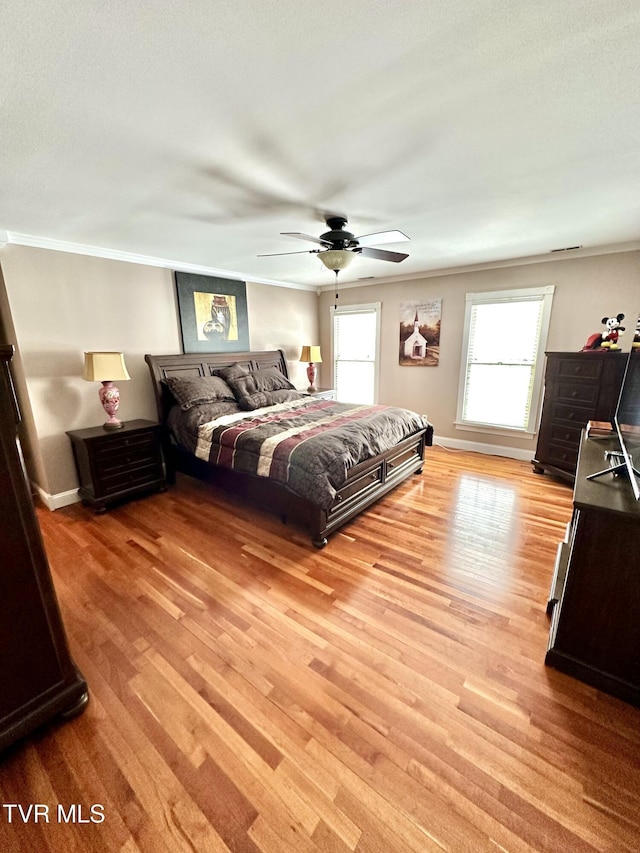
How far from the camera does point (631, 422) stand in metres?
1.88

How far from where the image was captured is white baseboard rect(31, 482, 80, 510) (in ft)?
10.5

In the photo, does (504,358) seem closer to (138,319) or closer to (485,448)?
(485,448)

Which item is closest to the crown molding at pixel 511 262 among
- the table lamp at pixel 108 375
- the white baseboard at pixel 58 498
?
the table lamp at pixel 108 375

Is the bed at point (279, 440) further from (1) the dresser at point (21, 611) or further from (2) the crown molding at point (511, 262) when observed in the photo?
(2) the crown molding at point (511, 262)

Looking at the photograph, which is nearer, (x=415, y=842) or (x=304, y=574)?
(x=415, y=842)

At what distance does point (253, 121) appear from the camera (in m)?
1.43

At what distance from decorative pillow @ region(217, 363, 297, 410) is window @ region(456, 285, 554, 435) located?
2401mm

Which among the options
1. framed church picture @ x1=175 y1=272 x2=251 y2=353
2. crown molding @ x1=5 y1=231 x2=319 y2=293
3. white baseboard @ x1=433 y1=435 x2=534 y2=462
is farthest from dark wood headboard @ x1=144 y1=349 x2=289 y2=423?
white baseboard @ x1=433 y1=435 x2=534 y2=462

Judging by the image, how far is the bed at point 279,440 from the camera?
259cm

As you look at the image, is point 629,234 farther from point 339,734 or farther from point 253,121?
point 339,734

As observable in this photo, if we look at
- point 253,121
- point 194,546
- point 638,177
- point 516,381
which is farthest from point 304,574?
point 516,381

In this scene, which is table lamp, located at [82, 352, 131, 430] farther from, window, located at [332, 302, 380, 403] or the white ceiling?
window, located at [332, 302, 380, 403]

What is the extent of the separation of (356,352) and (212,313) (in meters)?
2.38

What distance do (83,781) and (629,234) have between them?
5.08m
